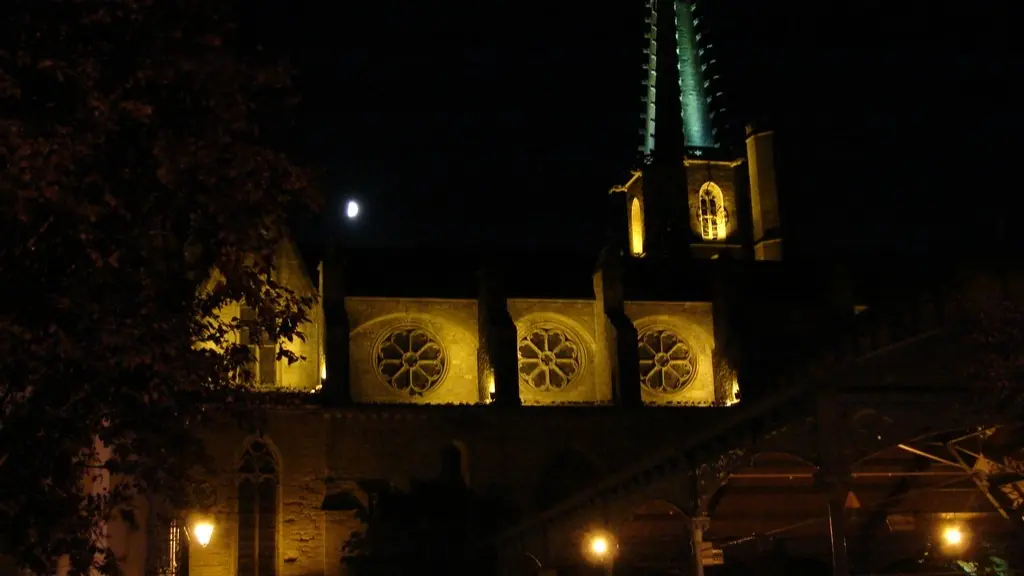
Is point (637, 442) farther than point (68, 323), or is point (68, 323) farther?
point (637, 442)

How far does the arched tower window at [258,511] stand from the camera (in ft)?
135

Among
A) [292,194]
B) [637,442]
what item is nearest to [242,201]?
[292,194]

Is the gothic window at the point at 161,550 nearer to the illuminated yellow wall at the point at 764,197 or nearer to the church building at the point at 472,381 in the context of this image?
the church building at the point at 472,381

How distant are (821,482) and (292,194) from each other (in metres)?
8.15

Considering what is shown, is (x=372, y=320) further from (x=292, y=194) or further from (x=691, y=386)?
(x=292, y=194)

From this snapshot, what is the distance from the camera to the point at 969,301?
18562 mm

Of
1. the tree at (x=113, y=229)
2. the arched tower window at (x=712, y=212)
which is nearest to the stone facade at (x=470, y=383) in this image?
the arched tower window at (x=712, y=212)

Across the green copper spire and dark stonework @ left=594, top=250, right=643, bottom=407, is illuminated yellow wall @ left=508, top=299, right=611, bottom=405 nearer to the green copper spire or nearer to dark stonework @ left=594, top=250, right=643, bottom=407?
dark stonework @ left=594, top=250, right=643, bottom=407

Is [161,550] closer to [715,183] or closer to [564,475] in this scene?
[564,475]

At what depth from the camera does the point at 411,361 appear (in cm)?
4700

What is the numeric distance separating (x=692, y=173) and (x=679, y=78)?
513cm

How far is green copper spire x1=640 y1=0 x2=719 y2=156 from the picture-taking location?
194 feet

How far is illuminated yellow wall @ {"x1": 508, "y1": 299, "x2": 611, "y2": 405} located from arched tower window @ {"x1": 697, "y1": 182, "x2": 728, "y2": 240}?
35.2 feet

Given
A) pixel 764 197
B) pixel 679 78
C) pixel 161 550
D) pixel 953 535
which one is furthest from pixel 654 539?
pixel 679 78
